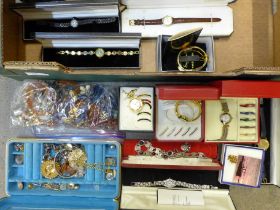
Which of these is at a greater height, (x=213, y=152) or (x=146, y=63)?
(x=146, y=63)

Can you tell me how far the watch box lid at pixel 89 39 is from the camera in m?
1.24

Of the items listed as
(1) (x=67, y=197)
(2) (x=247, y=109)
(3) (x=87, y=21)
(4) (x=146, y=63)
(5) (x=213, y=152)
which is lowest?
(1) (x=67, y=197)

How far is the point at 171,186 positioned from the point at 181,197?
8 centimetres

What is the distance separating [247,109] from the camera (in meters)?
1.27

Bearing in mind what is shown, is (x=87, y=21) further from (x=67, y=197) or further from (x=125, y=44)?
(x=67, y=197)

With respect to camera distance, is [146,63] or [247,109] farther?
[146,63]

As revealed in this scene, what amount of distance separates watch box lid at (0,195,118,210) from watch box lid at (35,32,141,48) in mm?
639

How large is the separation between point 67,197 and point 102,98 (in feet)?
1.45

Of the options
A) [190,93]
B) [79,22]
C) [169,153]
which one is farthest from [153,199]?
[79,22]

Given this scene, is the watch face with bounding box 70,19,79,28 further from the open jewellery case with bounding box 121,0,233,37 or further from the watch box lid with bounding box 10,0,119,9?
the open jewellery case with bounding box 121,0,233,37

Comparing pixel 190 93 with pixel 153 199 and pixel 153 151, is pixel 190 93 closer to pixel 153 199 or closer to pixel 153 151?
pixel 153 151

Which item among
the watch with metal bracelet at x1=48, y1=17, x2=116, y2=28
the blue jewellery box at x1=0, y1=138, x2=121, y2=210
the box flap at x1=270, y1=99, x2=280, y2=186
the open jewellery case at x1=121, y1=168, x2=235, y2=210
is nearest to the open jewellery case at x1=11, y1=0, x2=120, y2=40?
the watch with metal bracelet at x1=48, y1=17, x2=116, y2=28

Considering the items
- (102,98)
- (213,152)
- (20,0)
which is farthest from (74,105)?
(213,152)

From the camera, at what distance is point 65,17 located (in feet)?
4.39
